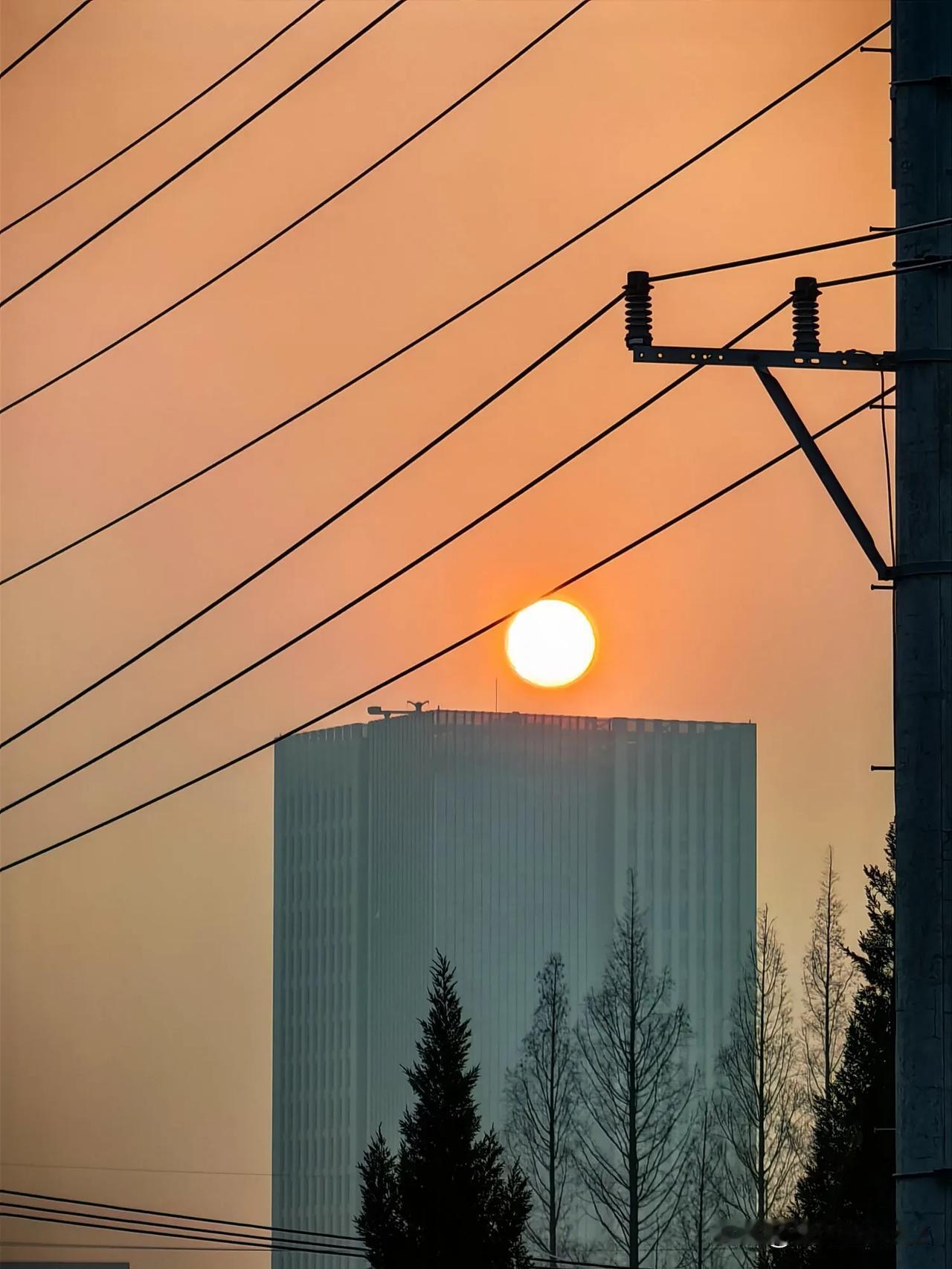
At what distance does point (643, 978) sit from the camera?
4031 inches

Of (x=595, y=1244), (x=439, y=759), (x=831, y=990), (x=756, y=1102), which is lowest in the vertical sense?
(x=595, y=1244)

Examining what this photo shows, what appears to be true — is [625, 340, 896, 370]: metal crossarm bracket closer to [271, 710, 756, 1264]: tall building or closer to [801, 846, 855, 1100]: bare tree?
[801, 846, 855, 1100]: bare tree

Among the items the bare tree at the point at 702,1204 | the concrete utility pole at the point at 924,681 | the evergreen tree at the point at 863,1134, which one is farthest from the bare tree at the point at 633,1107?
the concrete utility pole at the point at 924,681

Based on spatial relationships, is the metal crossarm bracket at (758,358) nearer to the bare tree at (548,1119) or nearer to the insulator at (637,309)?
the insulator at (637,309)

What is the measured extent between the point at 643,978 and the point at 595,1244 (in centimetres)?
1745

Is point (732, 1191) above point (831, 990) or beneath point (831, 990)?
beneath

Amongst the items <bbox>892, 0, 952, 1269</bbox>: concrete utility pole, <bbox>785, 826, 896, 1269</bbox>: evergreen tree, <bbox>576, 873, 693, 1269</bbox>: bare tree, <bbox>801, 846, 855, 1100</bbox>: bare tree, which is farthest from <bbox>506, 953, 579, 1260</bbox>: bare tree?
<bbox>892, 0, 952, 1269</bbox>: concrete utility pole

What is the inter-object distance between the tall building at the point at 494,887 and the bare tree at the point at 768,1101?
33018 millimetres

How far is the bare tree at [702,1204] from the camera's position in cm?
6769

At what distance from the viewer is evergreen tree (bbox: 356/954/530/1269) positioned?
135ft

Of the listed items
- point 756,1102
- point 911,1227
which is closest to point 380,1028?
point 756,1102

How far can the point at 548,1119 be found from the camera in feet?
292

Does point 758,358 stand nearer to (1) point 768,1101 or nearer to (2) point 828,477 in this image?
(2) point 828,477

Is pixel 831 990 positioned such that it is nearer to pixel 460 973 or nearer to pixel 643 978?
pixel 643 978
